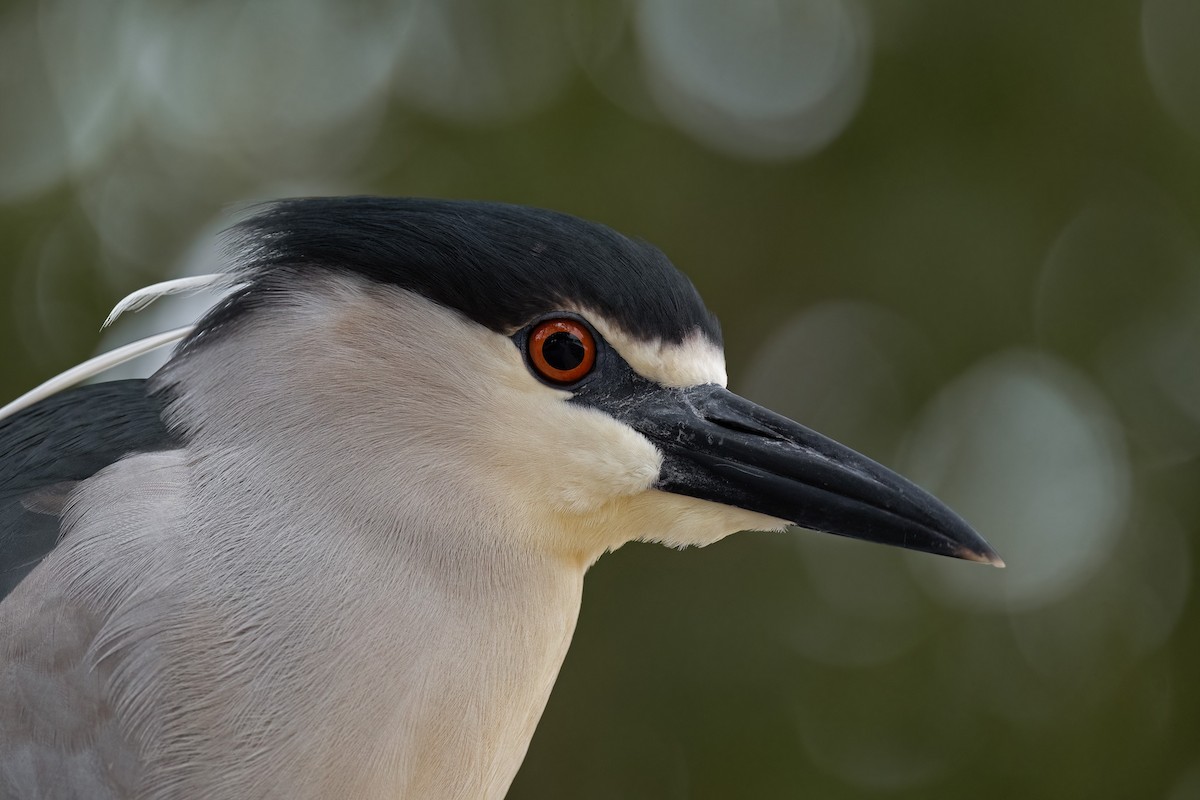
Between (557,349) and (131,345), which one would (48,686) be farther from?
(557,349)

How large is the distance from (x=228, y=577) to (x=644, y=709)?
3373 mm

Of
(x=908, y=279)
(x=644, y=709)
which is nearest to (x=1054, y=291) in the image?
(x=908, y=279)

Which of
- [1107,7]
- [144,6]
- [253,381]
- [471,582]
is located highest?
[1107,7]

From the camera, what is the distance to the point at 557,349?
1.53 m

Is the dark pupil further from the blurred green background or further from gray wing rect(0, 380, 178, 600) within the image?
the blurred green background

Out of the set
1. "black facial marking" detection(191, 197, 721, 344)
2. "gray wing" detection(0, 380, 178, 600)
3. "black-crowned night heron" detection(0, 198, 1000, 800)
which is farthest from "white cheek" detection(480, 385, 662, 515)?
"gray wing" detection(0, 380, 178, 600)

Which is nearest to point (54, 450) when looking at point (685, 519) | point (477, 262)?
point (477, 262)

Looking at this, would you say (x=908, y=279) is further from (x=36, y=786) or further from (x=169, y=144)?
(x=36, y=786)

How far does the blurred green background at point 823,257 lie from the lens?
455 cm

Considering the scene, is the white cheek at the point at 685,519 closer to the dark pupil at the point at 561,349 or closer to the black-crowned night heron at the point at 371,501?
the black-crowned night heron at the point at 371,501

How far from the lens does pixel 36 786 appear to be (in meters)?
1.29

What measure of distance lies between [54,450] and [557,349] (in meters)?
0.68

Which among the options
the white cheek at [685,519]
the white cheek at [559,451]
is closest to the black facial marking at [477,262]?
the white cheek at [559,451]

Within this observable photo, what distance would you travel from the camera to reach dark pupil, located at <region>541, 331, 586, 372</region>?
5.02ft
